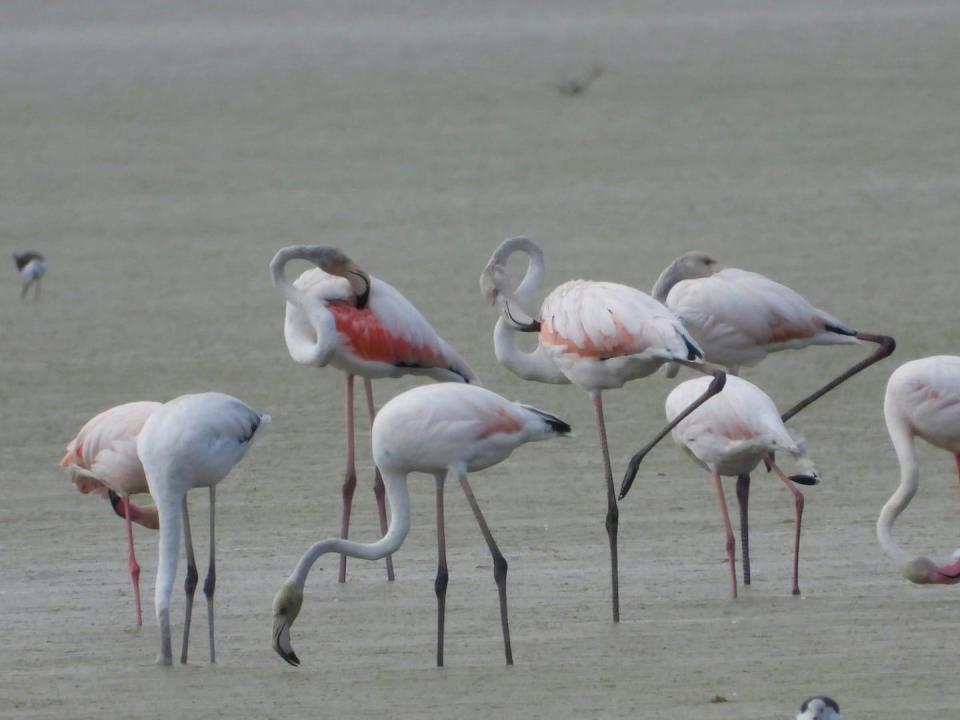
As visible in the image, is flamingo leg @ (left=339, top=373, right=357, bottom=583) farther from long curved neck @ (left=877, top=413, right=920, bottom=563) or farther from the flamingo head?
long curved neck @ (left=877, top=413, right=920, bottom=563)

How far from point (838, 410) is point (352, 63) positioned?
42.0 ft

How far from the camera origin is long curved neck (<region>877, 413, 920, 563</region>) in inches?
247

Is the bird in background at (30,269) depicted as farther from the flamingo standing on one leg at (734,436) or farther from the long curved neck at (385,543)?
the long curved neck at (385,543)

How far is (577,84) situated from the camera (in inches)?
763

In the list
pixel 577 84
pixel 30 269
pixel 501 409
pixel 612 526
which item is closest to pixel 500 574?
pixel 501 409

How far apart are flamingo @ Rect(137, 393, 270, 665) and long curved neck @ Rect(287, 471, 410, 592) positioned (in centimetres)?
39

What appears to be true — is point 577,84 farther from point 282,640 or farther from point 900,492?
point 282,640

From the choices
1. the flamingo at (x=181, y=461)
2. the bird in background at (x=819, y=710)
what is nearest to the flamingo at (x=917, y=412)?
the bird in background at (x=819, y=710)

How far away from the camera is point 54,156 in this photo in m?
17.4

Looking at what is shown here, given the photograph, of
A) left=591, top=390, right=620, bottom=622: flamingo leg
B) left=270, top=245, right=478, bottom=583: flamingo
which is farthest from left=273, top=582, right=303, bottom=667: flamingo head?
left=270, top=245, right=478, bottom=583: flamingo

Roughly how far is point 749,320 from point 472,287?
16.9 feet

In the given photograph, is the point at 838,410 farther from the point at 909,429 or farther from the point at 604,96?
the point at 604,96

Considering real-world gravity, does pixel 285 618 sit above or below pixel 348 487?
below

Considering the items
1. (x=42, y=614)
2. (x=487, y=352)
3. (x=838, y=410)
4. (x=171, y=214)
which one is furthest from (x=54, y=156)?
(x=42, y=614)
